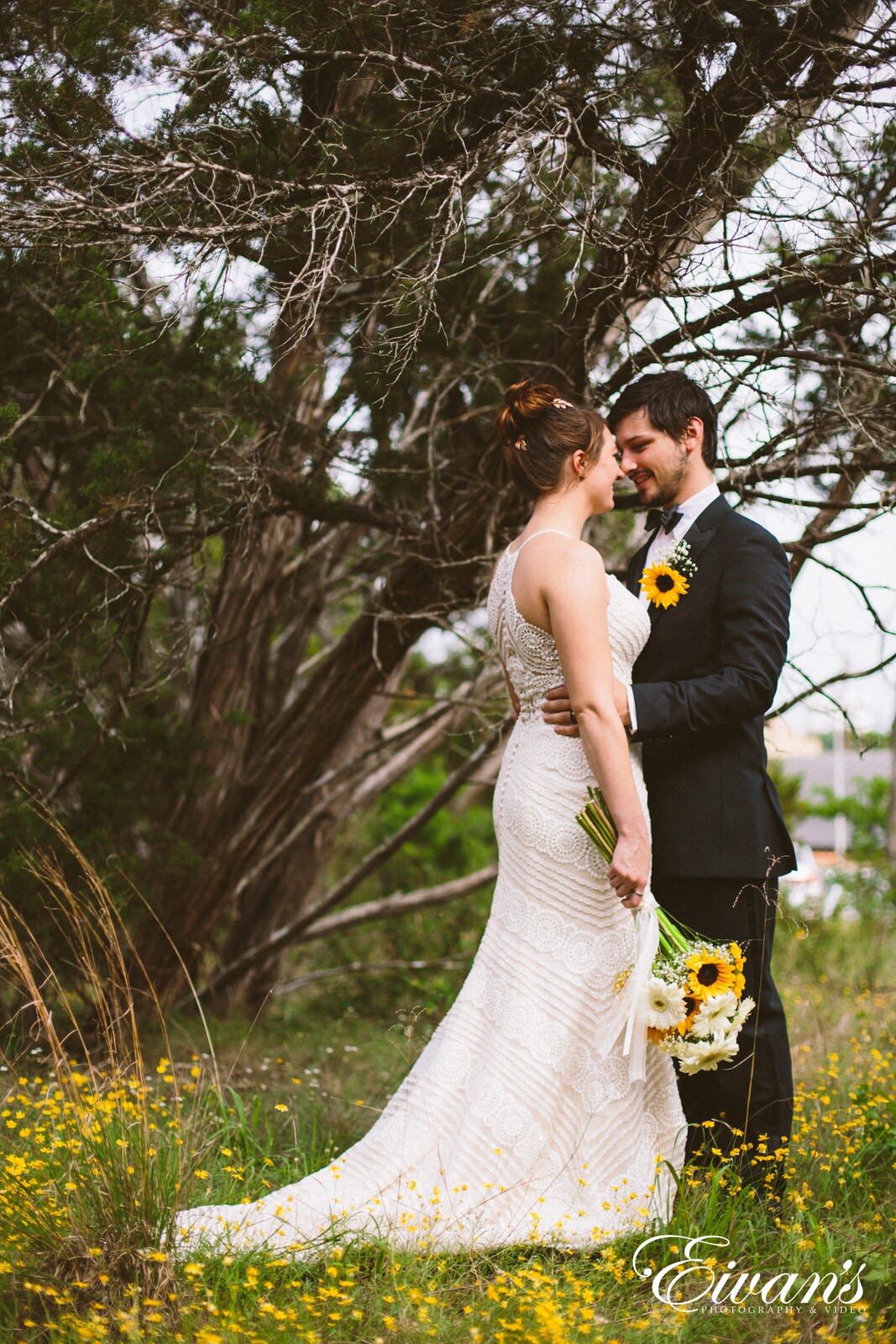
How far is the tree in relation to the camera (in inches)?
135

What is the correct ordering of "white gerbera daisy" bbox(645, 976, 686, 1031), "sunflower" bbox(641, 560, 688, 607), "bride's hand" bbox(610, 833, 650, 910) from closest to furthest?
"white gerbera daisy" bbox(645, 976, 686, 1031) → "bride's hand" bbox(610, 833, 650, 910) → "sunflower" bbox(641, 560, 688, 607)

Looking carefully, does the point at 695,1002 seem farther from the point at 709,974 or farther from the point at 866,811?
the point at 866,811

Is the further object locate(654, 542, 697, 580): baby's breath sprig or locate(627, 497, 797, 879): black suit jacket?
locate(654, 542, 697, 580): baby's breath sprig

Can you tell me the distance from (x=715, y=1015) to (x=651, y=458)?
164cm

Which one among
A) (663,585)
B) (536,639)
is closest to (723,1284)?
(536,639)

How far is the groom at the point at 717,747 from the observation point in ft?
10.4

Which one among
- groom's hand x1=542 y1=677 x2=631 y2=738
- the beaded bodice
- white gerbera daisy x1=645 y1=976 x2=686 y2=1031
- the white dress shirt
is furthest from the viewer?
the white dress shirt

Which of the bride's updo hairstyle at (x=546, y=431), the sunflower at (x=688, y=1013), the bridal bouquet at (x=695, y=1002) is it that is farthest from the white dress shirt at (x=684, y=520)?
the sunflower at (x=688, y=1013)

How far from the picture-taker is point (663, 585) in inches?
134

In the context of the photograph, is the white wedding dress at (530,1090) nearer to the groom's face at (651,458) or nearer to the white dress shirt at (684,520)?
the white dress shirt at (684,520)

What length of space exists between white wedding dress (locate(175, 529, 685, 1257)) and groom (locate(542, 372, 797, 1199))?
5.2 inches

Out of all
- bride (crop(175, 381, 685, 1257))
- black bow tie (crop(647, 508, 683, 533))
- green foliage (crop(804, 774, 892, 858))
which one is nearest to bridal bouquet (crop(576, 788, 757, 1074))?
bride (crop(175, 381, 685, 1257))

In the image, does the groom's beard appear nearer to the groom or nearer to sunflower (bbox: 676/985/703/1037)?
the groom

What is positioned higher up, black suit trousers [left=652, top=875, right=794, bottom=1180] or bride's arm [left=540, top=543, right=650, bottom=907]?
bride's arm [left=540, top=543, right=650, bottom=907]
